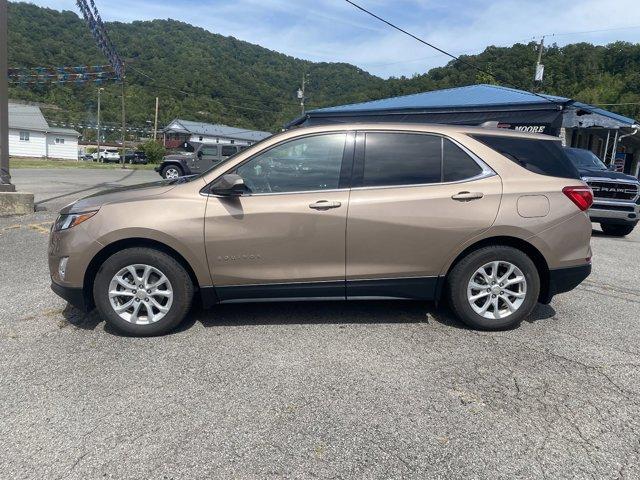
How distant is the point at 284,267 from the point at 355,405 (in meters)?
1.36

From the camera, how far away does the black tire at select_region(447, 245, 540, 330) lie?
4102mm

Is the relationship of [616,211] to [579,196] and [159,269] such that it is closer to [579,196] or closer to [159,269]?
[579,196]

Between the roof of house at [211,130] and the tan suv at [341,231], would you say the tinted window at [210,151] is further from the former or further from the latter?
the roof of house at [211,130]

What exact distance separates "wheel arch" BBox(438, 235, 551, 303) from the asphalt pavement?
46 centimetres

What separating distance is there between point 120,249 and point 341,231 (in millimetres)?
1827

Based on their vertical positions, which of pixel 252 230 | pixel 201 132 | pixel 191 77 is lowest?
pixel 252 230

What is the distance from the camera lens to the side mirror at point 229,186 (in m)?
3.85

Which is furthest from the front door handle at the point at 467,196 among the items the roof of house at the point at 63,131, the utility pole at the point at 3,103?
the roof of house at the point at 63,131

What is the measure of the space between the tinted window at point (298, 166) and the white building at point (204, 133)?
211 ft

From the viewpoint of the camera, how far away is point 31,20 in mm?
40938

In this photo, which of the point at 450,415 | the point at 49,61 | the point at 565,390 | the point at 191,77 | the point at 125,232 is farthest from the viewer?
the point at 191,77

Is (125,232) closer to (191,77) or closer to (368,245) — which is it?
(368,245)

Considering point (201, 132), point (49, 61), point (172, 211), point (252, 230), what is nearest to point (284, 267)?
point (252, 230)

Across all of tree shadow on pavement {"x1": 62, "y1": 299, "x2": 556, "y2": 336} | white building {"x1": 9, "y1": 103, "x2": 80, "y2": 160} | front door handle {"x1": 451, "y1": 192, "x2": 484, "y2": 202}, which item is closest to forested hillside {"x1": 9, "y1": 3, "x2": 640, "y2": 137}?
white building {"x1": 9, "y1": 103, "x2": 80, "y2": 160}
